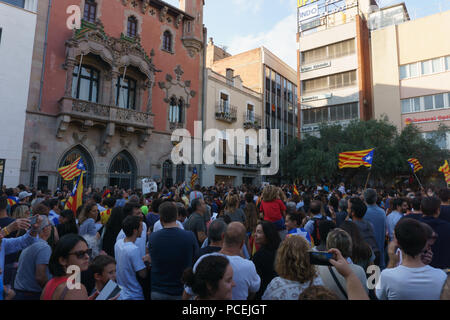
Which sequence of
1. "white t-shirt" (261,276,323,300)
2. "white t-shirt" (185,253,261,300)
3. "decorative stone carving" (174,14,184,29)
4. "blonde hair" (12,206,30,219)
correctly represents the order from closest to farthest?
"white t-shirt" (261,276,323,300) < "white t-shirt" (185,253,261,300) < "blonde hair" (12,206,30,219) < "decorative stone carving" (174,14,184,29)

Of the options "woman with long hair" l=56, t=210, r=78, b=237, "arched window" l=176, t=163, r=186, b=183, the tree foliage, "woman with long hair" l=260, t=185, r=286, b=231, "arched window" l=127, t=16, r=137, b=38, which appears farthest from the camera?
"arched window" l=176, t=163, r=186, b=183

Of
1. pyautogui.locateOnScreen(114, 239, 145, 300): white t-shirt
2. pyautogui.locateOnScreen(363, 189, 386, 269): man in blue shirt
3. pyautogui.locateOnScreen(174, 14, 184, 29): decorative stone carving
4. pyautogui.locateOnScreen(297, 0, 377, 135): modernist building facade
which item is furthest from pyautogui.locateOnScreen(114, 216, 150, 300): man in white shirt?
pyautogui.locateOnScreen(297, 0, 377, 135): modernist building facade

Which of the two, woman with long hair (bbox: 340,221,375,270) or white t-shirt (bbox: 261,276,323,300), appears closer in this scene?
white t-shirt (bbox: 261,276,323,300)

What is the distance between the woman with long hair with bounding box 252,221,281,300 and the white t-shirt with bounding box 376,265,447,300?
3.96 feet

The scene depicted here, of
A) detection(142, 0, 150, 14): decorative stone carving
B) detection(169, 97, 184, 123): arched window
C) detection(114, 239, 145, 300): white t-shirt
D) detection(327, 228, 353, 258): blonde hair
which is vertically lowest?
detection(114, 239, 145, 300): white t-shirt

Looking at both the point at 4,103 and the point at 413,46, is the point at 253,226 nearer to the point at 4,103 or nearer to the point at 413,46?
the point at 4,103

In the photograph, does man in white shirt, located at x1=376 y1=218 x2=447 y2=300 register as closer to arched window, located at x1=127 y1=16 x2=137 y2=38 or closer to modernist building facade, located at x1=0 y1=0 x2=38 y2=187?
modernist building facade, located at x1=0 y1=0 x2=38 y2=187

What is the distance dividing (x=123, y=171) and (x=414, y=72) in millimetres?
29289

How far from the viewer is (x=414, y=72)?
95.5 ft

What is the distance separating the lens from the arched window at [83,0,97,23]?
1952cm

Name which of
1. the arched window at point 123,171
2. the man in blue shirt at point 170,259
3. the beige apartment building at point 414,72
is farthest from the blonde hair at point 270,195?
the beige apartment building at point 414,72

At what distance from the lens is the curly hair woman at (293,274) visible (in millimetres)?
2414

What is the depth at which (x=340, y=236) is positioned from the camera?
9.97ft

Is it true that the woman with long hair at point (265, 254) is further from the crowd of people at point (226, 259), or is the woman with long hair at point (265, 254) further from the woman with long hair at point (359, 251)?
the woman with long hair at point (359, 251)
